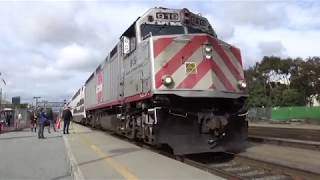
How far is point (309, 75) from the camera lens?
79.9m

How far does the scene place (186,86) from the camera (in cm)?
1366

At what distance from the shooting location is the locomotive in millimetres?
13547

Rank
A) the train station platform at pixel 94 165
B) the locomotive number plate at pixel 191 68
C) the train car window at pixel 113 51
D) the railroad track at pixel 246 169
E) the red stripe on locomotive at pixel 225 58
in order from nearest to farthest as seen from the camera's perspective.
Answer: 1. the railroad track at pixel 246 169
2. the train station platform at pixel 94 165
3. the locomotive number plate at pixel 191 68
4. the red stripe on locomotive at pixel 225 58
5. the train car window at pixel 113 51

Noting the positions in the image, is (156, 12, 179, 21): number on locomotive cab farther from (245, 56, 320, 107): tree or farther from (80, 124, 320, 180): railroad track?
(245, 56, 320, 107): tree

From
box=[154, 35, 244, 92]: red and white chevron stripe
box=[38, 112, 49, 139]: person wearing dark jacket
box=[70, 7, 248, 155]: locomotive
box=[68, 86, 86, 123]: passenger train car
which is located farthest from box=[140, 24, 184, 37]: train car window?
box=[68, 86, 86, 123]: passenger train car

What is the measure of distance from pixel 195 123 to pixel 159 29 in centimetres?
319

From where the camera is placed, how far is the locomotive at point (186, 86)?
13.5 m

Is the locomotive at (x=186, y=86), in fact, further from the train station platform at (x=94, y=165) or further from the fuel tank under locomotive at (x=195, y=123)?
the train station platform at (x=94, y=165)

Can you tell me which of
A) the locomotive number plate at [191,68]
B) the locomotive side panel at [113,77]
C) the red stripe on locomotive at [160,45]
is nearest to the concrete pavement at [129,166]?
the locomotive number plate at [191,68]

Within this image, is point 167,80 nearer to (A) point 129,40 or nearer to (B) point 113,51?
(A) point 129,40

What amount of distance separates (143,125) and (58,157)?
2.60 metres

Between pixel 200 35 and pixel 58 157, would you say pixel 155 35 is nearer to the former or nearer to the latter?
pixel 200 35

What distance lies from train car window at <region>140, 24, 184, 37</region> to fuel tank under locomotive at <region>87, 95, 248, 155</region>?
211 cm

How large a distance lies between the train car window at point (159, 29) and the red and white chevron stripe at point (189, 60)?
1140mm
